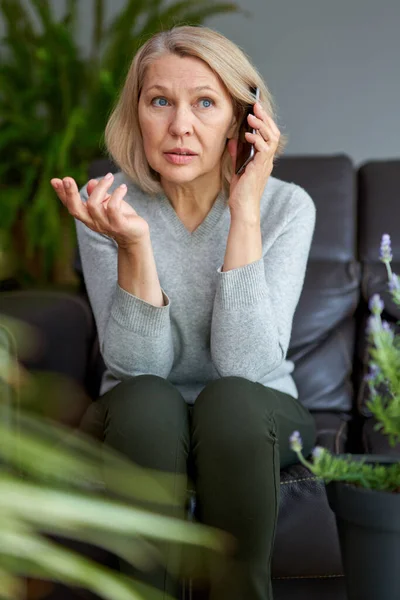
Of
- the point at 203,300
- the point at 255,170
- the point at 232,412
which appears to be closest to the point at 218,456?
A: the point at 232,412

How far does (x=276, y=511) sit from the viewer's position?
1.19 meters

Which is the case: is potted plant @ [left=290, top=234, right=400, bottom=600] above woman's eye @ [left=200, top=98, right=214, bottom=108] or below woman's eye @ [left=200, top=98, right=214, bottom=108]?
below

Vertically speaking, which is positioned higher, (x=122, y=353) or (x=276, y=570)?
(x=122, y=353)

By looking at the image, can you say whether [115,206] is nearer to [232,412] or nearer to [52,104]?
[232,412]

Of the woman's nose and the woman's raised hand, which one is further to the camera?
the woman's nose

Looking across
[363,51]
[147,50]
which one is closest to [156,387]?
[147,50]

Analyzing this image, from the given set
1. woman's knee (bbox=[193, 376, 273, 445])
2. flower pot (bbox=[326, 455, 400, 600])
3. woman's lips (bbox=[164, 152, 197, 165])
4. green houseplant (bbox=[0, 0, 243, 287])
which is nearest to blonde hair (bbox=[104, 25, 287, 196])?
woman's lips (bbox=[164, 152, 197, 165])

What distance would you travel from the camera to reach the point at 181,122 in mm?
1472

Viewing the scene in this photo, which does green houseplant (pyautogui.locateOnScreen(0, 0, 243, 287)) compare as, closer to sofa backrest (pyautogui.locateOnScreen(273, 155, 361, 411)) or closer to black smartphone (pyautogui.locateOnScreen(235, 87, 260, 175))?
sofa backrest (pyautogui.locateOnScreen(273, 155, 361, 411))

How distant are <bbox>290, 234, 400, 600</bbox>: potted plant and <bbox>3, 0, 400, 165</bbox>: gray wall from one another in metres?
2.72

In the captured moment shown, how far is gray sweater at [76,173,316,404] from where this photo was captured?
4.60 feet

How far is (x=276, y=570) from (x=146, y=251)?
0.59 metres

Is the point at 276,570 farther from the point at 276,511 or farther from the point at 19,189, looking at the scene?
the point at 19,189

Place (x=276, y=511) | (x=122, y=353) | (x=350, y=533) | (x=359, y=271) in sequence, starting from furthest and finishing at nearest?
(x=359, y=271)
(x=122, y=353)
(x=276, y=511)
(x=350, y=533)
